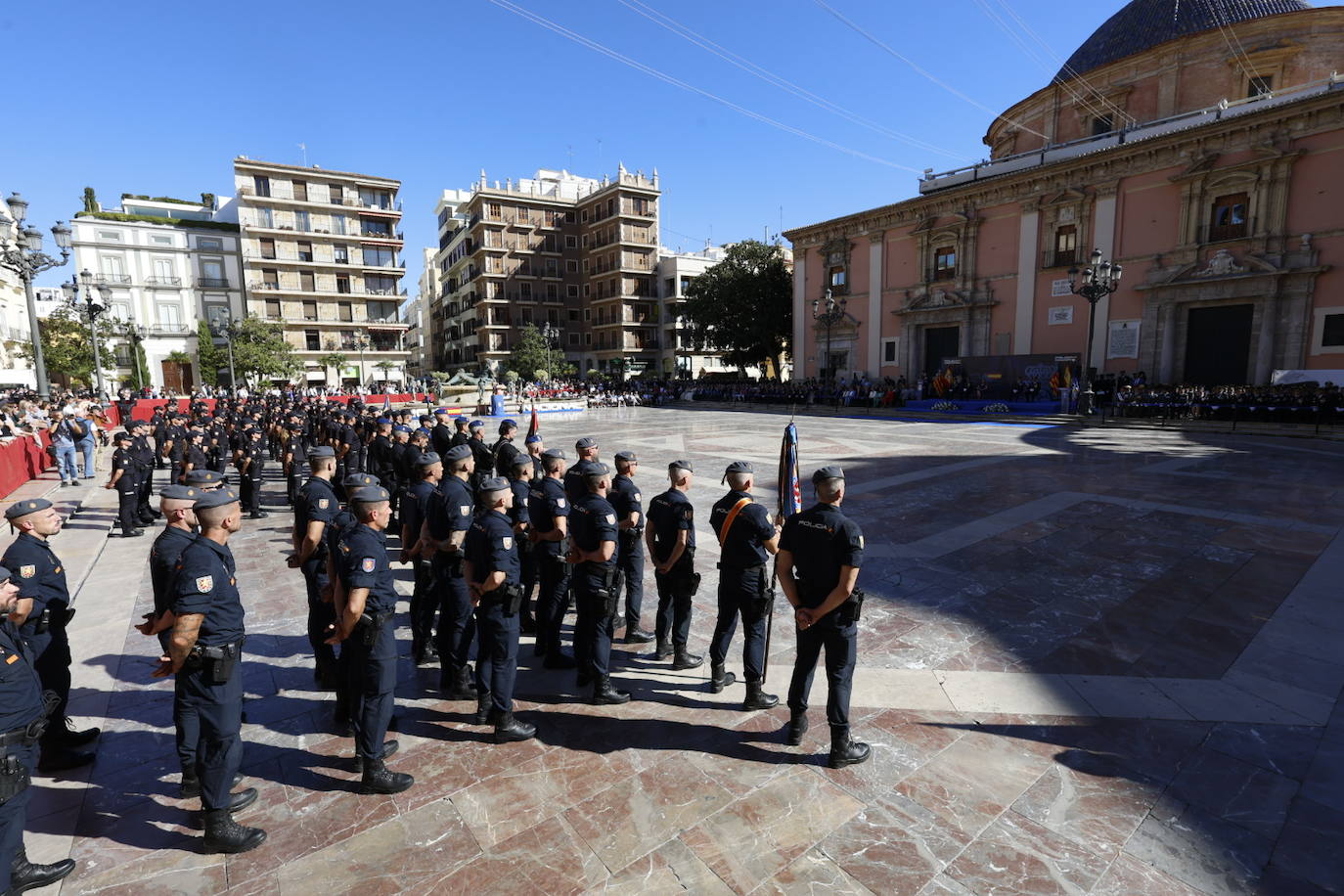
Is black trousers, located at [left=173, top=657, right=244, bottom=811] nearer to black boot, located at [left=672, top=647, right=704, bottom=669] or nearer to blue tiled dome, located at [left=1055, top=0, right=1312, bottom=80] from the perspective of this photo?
black boot, located at [left=672, top=647, right=704, bottom=669]

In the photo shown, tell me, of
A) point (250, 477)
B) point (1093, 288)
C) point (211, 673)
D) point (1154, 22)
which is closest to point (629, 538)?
point (211, 673)

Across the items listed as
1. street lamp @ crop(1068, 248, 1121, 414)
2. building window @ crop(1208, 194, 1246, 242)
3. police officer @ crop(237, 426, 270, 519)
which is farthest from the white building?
building window @ crop(1208, 194, 1246, 242)

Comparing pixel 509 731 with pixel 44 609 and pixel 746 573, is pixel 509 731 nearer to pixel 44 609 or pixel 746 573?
pixel 746 573

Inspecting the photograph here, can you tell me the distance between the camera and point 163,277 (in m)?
51.0

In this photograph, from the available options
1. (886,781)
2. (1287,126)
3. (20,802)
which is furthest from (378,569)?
(1287,126)

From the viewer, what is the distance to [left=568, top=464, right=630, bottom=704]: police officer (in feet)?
15.8

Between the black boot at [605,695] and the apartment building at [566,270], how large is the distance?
176 ft

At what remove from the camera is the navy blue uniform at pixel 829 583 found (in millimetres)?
3898

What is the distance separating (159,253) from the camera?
50.8m

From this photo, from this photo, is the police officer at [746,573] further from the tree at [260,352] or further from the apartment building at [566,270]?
the apartment building at [566,270]

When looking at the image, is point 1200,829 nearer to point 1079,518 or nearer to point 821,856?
point 821,856

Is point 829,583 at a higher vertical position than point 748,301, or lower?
lower

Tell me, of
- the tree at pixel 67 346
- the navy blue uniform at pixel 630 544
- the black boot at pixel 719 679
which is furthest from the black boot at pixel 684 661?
the tree at pixel 67 346

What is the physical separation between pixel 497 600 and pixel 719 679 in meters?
1.83
